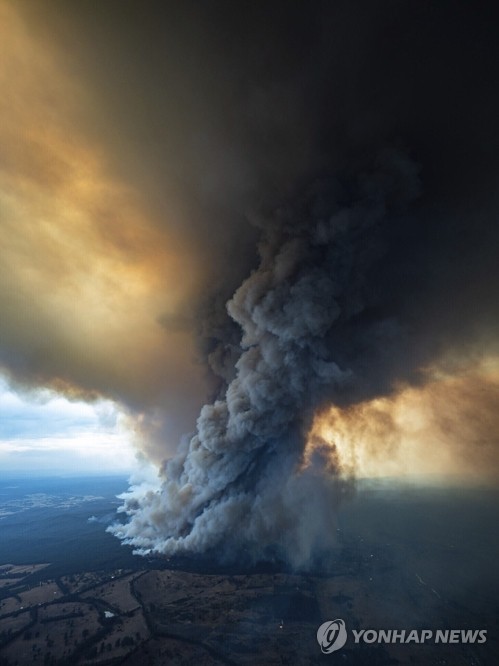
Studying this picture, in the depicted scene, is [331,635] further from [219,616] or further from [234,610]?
[219,616]

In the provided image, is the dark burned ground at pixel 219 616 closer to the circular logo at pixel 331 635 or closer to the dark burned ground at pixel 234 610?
the dark burned ground at pixel 234 610

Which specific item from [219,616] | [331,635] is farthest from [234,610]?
[331,635]

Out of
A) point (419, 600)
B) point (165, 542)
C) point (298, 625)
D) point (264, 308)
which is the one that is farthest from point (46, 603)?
point (419, 600)

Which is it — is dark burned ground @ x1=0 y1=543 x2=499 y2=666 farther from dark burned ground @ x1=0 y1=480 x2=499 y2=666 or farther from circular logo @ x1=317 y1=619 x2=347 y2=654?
circular logo @ x1=317 y1=619 x2=347 y2=654

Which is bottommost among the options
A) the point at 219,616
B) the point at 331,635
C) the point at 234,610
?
the point at 331,635

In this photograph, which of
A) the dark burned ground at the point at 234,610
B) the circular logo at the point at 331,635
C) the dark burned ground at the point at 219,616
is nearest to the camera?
the dark burned ground at the point at 219,616

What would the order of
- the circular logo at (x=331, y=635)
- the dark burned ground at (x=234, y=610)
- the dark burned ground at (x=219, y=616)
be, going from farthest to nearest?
1. the circular logo at (x=331, y=635)
2. the dark burned ground at (x=234, y=610)
3. the dark burned ground at (x=219, y=616)

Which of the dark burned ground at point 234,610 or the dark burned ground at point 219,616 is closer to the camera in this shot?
the dark burned ground at point 219,616

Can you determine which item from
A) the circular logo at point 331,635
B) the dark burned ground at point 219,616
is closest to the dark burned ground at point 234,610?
the dark burned ground at point 219,616

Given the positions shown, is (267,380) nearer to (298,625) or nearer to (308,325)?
(308,325)
